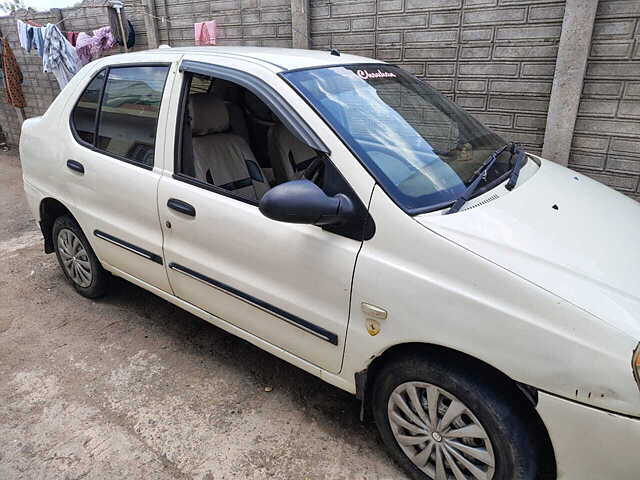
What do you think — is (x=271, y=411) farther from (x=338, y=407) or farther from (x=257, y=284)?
(x=257, y=284)

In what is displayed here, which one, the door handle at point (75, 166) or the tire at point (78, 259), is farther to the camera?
the tire at point (78, 259)

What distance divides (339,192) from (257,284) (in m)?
0.65

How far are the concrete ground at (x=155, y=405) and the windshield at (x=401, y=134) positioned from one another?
131 cm

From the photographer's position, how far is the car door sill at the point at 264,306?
81.0 inches

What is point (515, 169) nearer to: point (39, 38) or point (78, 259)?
point (78, 259)

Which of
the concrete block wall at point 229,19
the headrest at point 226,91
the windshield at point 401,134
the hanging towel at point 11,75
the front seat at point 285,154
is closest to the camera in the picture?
the windshield at point 401,134

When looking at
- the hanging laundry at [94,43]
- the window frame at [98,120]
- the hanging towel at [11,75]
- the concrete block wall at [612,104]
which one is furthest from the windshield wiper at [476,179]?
the hanging towel at [11,75]

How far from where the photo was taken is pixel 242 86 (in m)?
2.23

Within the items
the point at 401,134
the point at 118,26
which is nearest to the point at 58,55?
the point at 118,26

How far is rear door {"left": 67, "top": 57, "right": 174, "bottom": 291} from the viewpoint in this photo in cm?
261

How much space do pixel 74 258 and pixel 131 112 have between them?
1.35 metres

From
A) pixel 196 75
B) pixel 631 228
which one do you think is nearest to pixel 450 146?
pixel 631 228

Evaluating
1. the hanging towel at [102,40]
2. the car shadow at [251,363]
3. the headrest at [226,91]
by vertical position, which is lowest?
the car shadow at [251,363]

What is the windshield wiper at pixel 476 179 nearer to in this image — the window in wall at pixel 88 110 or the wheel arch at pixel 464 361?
the wheel arch at pixel 464 361
